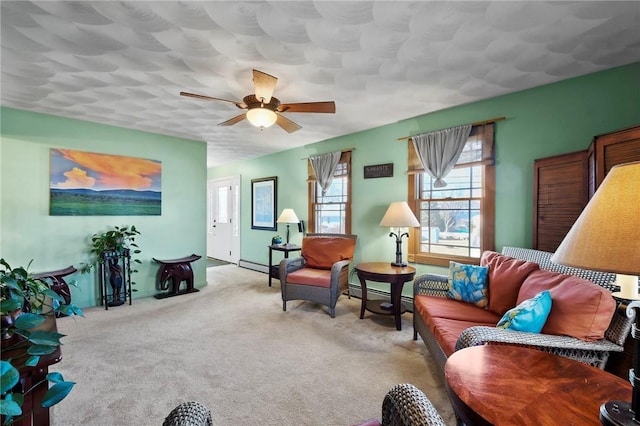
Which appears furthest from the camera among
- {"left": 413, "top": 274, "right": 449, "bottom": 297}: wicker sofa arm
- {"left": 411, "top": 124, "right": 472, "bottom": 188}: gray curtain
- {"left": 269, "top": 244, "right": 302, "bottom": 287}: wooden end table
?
{"left": 269, "top": 244, "right": 302, "bottom": 287}: wooden end table

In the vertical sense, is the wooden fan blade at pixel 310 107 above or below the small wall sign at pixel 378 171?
above

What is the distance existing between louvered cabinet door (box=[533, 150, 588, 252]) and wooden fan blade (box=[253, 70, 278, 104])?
8.53 feet

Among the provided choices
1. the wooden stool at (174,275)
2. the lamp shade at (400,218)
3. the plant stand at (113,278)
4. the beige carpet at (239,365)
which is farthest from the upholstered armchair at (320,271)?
the plant stand at (113,278)

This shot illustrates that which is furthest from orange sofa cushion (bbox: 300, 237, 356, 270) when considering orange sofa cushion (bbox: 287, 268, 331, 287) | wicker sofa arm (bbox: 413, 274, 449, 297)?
wicker sofa arm (bbox: 413, 274, 449, 297)

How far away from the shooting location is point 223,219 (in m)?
7.16

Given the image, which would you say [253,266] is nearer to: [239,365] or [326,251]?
[326,251]

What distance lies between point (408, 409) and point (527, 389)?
59cm

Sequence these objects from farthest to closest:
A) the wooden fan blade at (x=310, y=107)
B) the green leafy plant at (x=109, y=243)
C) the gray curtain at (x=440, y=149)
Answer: the green leafy plant at (x=109, y=243) → the gray curtain at (x=440, y=149) → the wooden fan blade at (x=310, y=107)

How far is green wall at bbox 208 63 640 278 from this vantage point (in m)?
2.39

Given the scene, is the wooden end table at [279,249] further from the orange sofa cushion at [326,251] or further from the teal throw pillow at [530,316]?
the teal throw pillow at [530,316]

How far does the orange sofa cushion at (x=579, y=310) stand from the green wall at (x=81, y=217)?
4.17 metres

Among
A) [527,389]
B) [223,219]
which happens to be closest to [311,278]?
[527,389]

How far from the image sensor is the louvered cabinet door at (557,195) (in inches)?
94.2

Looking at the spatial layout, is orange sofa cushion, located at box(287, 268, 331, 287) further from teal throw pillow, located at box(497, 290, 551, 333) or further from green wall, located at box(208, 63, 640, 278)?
teal throw pillow, located at box(497, 290, 551, 333)
